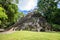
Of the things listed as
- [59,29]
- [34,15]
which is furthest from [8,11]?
[59,29]

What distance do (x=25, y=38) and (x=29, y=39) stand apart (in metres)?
0.44

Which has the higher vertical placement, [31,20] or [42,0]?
[42,0]

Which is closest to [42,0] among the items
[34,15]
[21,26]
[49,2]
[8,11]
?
[49,2]

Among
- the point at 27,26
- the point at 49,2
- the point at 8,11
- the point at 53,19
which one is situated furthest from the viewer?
the point at 49,2

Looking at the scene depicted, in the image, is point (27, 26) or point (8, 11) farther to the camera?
point (8, 11)

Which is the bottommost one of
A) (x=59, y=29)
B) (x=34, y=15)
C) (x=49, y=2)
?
(x=59, y=29)

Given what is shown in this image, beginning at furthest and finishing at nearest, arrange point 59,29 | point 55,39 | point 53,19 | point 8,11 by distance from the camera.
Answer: point 8,11, point 53,19, point 59,29, point 55,39

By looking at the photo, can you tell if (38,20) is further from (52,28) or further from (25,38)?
(25,38)

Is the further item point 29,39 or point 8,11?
point 8,11

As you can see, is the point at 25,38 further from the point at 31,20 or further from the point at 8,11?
the point at 8,11

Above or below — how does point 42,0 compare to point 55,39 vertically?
above

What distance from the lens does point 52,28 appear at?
765 inches

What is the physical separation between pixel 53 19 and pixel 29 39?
13.6 meters

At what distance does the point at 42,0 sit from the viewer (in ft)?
109
